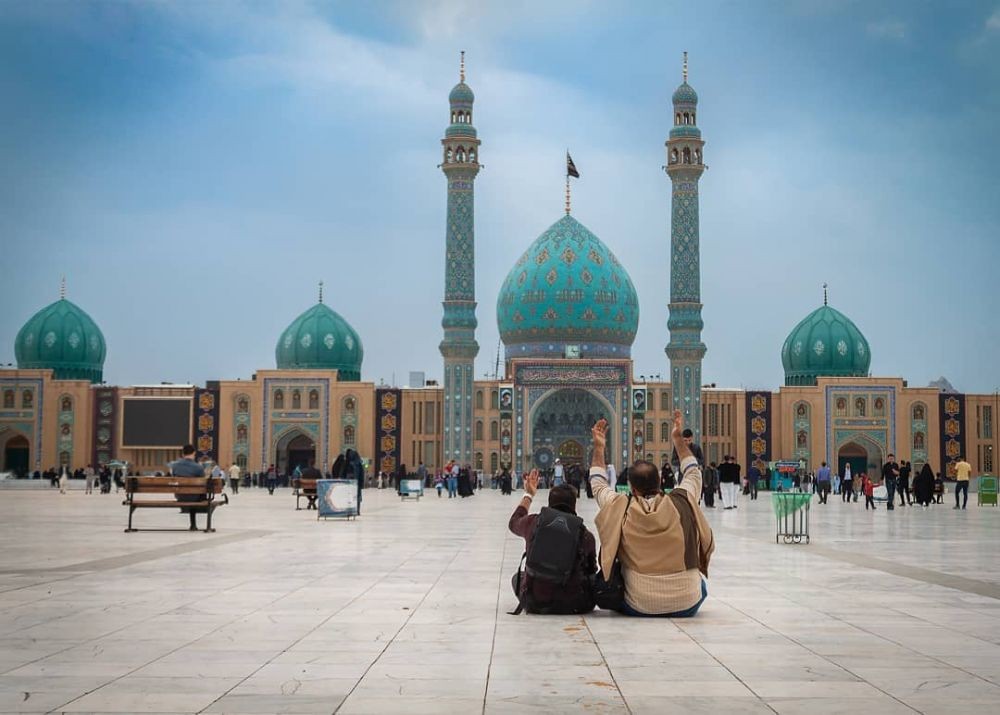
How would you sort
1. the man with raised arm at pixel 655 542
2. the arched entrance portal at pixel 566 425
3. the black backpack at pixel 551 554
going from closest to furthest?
the man with raised arm at pixel 655 542
the black backpack at pixel 551 554
the arched entrance portal at pixel 566 425

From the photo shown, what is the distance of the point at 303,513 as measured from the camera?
70.7 feet

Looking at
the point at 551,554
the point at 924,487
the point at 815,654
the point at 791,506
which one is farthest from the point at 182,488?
the point at 924,487

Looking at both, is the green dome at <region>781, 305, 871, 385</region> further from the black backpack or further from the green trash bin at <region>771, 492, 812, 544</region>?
the black backpack

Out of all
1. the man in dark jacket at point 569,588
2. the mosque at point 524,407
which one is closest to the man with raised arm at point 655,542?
the man in dark jacket at point 569,588

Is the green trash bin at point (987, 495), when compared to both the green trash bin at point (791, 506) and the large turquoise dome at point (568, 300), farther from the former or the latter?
the large turquoise dome at point (568, 300)

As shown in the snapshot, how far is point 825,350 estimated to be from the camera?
54.2 m

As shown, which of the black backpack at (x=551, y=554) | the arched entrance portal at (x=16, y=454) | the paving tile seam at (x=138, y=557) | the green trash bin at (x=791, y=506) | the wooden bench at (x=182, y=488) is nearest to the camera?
the black backpack at (x=551, y=554)

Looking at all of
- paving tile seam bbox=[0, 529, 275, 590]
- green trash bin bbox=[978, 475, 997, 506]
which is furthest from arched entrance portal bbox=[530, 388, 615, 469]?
paving tile seam bbox=[0, 529, 275, 590]

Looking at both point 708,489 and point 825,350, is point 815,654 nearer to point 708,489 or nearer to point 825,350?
point 708,489

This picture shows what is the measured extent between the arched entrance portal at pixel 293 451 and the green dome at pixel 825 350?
2007 cm

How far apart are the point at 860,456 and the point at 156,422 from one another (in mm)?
27511

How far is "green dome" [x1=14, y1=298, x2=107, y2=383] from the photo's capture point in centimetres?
5553

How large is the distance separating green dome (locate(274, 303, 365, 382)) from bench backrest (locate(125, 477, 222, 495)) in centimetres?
Answer: 4005

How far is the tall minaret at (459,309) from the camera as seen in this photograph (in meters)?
50.0
